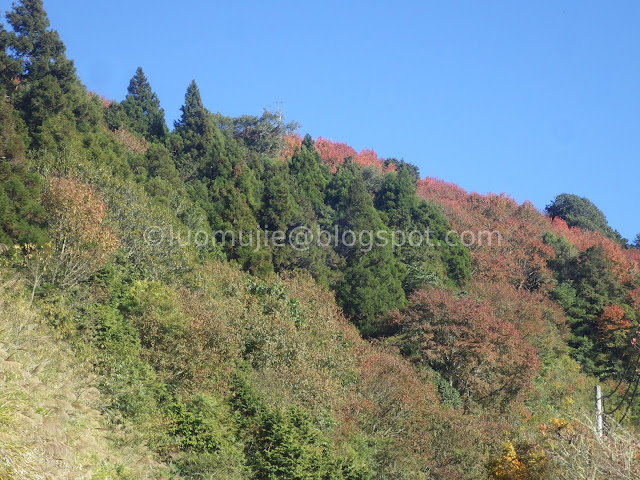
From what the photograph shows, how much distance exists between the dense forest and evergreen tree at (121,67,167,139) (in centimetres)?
18

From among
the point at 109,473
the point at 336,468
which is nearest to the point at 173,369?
the point at 336,468

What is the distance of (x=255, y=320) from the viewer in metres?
23.0

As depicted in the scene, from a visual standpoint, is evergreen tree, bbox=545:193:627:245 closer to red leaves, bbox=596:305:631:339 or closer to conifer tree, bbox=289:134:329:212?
red leaves, bbox=596:305:631:339

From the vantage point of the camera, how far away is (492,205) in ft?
174

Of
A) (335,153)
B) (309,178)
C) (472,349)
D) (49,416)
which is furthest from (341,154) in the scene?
(49,416)

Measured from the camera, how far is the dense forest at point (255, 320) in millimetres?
16125

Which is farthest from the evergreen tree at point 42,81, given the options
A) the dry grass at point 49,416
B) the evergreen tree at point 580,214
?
the evergreen tree at point 580,214

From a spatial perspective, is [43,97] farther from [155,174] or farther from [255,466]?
[255,466]

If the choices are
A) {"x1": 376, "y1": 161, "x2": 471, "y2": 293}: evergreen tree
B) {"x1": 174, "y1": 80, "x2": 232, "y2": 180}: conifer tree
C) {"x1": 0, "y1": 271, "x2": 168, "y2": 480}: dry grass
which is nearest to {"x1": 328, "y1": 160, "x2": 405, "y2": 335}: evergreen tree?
{"x1": 376, "y1": 161, "x2": 471, "y2": 293}: evergreen tree

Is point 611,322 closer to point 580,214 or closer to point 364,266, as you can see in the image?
point 364,266

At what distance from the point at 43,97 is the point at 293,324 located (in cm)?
1235

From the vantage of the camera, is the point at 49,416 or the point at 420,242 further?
the point at 420,242

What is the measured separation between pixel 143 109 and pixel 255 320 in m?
25.5

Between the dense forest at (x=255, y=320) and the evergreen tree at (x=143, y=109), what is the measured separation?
182 millimetres
